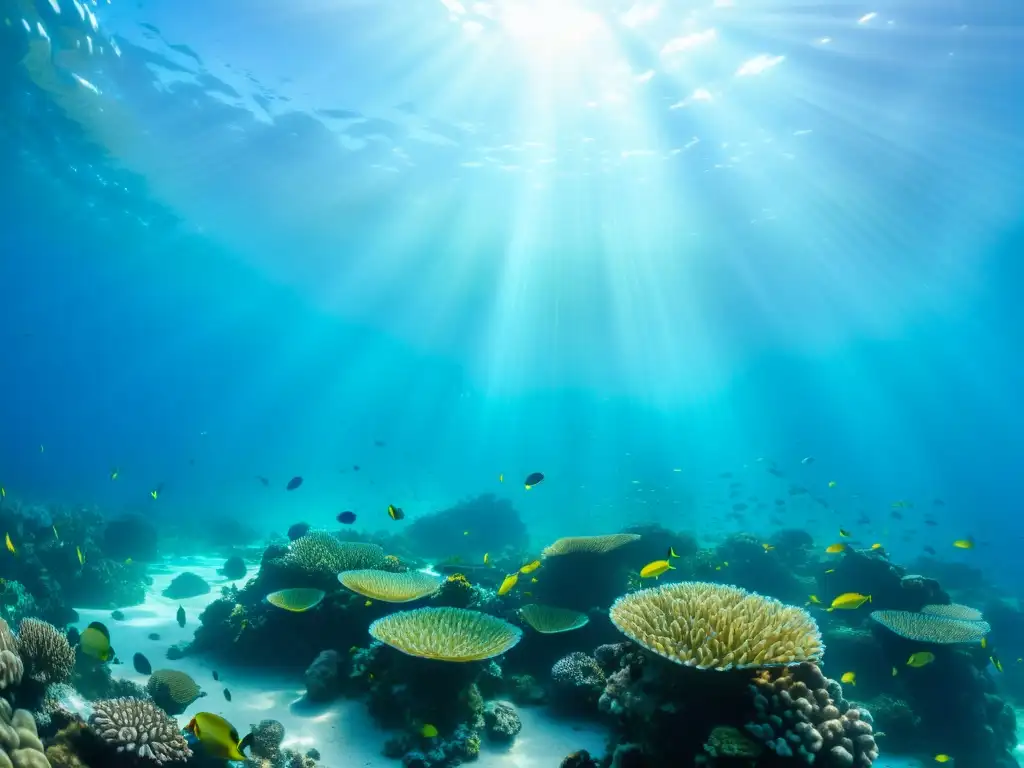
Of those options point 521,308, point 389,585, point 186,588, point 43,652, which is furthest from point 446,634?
point 521,308

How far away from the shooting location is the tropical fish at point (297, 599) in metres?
7.86

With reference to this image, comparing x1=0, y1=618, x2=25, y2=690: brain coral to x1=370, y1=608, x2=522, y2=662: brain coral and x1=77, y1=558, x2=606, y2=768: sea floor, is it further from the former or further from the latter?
x1=370, y1=608, x2=522, y2=662: brain coral

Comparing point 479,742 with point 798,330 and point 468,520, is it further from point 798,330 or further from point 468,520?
point 798,330

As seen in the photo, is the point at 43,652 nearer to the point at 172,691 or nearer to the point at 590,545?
the point at 172,691

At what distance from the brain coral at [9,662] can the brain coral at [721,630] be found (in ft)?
17.9

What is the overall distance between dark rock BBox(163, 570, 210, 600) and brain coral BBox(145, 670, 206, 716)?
8994 millimetres

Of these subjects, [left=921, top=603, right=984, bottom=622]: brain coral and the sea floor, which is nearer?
the sea floor

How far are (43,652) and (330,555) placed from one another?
442cm

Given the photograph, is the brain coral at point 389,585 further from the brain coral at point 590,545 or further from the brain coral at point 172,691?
the brain coral at point 590,545

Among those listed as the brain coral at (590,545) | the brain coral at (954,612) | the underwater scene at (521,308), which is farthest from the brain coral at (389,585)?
the brain coral at (954,612)

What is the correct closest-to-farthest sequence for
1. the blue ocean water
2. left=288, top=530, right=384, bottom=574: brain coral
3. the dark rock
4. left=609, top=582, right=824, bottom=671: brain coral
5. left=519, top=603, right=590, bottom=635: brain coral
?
1. left=609, top=582, right=824, bottom=671: brain coral
2. left=519, top=603, right=590, bottom=635: brain coral
3. left=288, top=530, right=384, bottom=574: brain coral
4. the dark rock
5. the blue ocean water

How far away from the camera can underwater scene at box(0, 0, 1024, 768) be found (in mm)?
5727

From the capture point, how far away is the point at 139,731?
4.58m

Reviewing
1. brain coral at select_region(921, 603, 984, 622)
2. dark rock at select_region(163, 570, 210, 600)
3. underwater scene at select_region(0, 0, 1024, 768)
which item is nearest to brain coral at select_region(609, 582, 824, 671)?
underwater scene at select_region(0, 0, 1024, 768)
